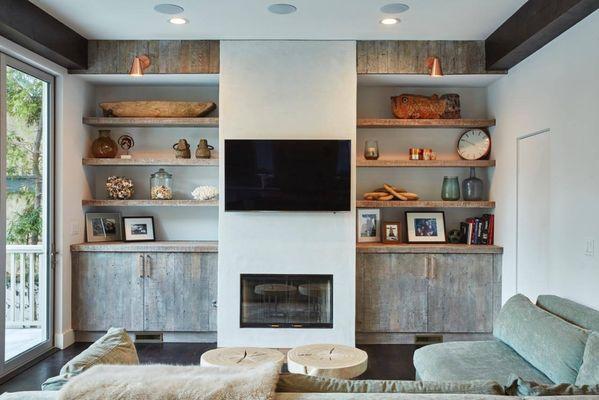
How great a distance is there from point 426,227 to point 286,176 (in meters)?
1.61

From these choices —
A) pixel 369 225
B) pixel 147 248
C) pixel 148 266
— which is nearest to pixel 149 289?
pixel 148 266

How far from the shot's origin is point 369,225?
5.12 m

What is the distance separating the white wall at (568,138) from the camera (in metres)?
3.25

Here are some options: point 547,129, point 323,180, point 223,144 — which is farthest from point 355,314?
point 547,129

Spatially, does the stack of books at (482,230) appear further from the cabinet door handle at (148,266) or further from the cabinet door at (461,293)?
the cabinet door handle at (148,266)

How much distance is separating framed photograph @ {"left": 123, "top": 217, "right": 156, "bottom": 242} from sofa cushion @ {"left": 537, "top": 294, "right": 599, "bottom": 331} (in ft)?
11.9

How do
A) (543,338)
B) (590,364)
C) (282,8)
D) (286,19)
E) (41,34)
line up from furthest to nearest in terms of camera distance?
1. (286,19)
2. (41,34)
3. (282,8)
4. (543,338)
5. (590,364)

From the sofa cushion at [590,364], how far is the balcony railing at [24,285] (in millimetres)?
3987

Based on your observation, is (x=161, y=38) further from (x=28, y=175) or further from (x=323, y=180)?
(x=323, y=180)

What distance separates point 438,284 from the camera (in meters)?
4.77

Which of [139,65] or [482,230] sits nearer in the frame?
[139,65]

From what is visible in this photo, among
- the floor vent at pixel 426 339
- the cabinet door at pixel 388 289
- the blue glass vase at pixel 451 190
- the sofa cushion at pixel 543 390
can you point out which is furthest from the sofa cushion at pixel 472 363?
the blue glass vase at pixel 451 190

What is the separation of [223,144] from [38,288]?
2062mm

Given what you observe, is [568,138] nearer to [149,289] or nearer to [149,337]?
[149,289]
